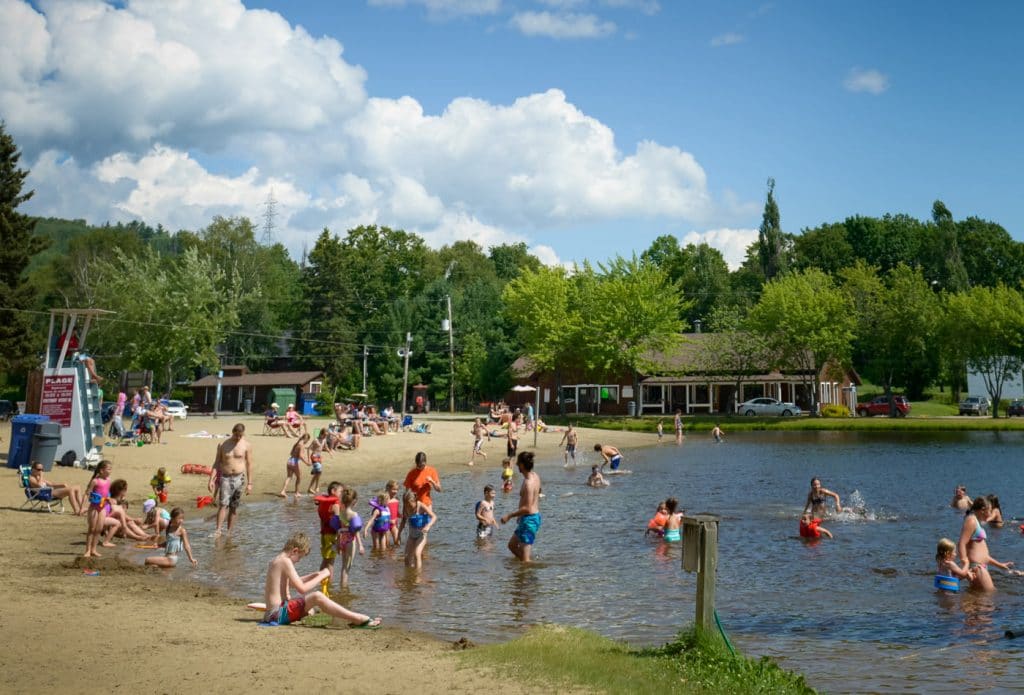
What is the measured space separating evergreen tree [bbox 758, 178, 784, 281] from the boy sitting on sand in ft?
299

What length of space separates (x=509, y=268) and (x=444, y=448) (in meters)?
78.8

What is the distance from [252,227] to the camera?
98.6 meters

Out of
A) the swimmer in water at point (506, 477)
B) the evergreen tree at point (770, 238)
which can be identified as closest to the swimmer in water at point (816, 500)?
the swimmer in water at point (506, 477)

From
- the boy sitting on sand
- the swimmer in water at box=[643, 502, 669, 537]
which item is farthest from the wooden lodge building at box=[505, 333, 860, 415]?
the boy sitting on sand

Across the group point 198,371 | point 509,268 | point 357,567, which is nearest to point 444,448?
point 357,567

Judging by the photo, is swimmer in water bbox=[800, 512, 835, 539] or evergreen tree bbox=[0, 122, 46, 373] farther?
evergreen tree bbox=[0, 122, 46, 373]

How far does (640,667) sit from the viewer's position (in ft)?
28.4

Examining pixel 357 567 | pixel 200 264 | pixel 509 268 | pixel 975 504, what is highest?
pixel 509 268

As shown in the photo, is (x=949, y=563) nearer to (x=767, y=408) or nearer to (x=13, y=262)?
(x=13, y=262)

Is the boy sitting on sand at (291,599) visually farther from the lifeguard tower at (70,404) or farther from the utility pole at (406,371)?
the utility pole at (406,371)

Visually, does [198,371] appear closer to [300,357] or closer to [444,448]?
[300,357]

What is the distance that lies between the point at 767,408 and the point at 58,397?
174 feet

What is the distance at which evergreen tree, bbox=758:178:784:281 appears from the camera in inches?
3794

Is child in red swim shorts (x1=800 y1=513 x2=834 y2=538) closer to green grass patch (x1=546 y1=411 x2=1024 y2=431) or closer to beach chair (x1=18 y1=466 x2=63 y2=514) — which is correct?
beach chair (x1=18 y1=466 x2=63 y2=514)
